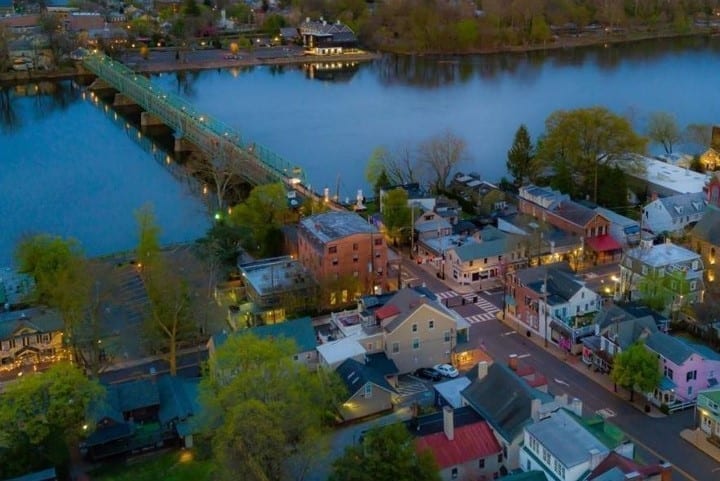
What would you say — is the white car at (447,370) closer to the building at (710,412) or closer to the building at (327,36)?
the building at (710,412)

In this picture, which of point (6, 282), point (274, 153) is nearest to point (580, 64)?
point (274, 153)

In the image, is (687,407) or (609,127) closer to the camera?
(687,407)

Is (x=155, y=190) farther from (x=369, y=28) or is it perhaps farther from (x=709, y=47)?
Answer: (x=709, y=47)

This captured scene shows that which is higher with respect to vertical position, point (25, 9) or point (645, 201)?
point (25, 9)

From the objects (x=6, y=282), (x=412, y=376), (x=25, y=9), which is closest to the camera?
(x=412, y=376)

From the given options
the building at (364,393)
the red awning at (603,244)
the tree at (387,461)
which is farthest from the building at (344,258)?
the tree at (387,461)

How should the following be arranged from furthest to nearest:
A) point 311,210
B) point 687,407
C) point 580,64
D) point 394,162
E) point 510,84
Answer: point 580,64
point 510,84
point 394,162
point 311,210
point 687,407

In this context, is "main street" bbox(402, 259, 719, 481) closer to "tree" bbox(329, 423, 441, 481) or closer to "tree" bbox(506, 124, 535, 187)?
"tree" bbox(329, 423, 441, 481)
